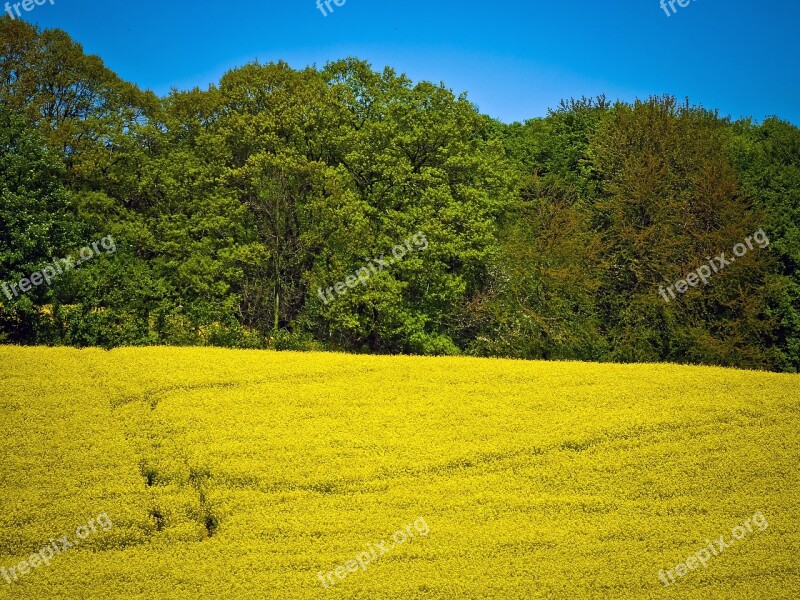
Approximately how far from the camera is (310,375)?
2686 cm

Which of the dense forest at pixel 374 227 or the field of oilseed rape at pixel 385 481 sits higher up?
the dense forest at pixel 374 227

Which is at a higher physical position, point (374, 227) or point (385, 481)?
point (374, 227)

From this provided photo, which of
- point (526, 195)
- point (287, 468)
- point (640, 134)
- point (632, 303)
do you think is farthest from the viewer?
point (526, 195)

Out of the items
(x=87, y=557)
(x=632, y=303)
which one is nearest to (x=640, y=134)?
(x=632, y=303)

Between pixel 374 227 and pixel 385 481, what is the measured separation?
65.4 feet

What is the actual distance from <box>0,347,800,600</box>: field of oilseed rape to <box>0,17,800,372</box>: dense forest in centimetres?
983

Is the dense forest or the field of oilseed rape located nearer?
the field of oilseed rape

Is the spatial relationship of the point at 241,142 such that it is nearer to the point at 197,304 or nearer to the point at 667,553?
the point at 197,304

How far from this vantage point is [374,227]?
37844 mm

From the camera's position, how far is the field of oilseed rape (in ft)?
53.6

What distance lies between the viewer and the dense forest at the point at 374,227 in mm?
37125

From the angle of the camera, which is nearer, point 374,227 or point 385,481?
point 385,481

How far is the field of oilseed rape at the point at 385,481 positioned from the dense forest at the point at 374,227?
9833 millimetres

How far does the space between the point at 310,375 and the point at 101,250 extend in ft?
54.1
